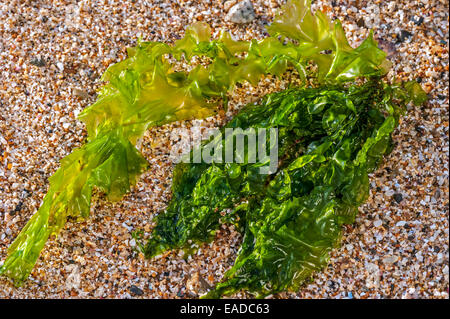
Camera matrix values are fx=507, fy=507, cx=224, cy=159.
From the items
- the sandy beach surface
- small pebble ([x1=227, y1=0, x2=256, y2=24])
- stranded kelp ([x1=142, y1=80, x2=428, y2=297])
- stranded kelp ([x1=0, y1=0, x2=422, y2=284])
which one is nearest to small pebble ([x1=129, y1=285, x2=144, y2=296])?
the sandy beach surface

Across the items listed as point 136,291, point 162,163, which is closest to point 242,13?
point 162,163

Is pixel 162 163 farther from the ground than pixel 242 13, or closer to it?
closer to it

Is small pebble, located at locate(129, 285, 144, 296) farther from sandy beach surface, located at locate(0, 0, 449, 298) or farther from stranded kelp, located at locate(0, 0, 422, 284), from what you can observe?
stranded kelp, located at locate(0, 0, 422, 284)

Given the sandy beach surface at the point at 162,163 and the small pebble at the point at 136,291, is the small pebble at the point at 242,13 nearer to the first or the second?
the sandy beach surface at the point at 162,163

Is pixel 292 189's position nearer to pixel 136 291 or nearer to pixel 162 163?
pixel 162 163

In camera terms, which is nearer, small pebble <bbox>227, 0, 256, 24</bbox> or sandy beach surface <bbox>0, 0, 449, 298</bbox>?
sandy beach surface <bbox>0, 0, 449, 298</bbox>

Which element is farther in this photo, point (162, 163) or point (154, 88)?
point (162, 163)

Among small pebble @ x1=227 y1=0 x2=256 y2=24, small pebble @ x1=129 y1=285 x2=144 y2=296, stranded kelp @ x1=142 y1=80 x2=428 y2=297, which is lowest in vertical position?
small pebble @ x1=129 y1=285 x2=144 y2=296
